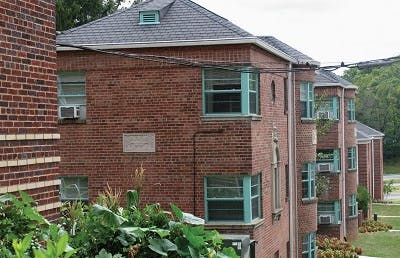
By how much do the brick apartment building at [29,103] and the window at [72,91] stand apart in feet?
35.0

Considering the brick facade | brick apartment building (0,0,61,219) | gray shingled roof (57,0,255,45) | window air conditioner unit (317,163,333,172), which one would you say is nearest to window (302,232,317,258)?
window air conditioner unit (317,163,333,172)

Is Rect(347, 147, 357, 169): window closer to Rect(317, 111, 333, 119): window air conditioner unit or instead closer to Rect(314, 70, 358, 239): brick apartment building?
Rect(314, 70, 358, 239): brick apartment building

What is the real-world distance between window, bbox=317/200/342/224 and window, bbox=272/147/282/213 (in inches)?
514

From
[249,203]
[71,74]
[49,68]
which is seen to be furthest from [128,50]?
[49,68]

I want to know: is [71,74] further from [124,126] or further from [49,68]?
[49,68]

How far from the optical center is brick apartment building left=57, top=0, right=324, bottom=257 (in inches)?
749

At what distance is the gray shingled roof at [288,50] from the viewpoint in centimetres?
2660

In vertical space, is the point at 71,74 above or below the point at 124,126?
above

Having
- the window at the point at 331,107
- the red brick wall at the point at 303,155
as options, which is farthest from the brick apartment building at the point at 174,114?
the window at the point at 331,107

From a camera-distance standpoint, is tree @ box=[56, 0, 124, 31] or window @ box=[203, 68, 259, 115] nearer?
window @ box=[203, 68, 259, 115]

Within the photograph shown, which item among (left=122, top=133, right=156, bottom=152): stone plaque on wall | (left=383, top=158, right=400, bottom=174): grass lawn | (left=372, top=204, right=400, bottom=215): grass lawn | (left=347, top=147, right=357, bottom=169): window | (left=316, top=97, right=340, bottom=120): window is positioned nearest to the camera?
(left=122, top=133, right=156, bottom=152): stone plaque on wall

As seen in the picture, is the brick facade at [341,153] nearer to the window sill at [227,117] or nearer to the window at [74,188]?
the window sill at [227,117]

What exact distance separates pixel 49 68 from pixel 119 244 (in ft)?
12.5

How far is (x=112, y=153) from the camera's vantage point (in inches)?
789
